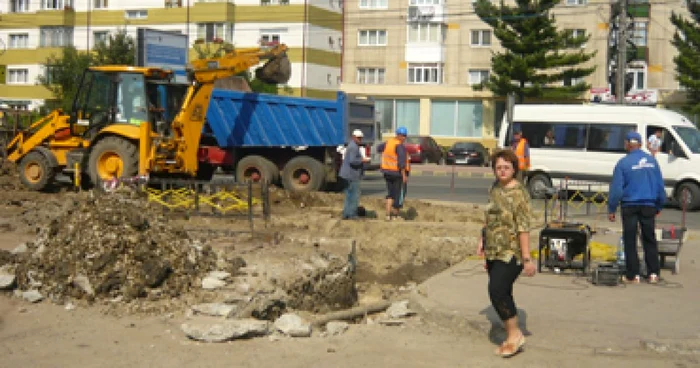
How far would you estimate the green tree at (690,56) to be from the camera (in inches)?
1683

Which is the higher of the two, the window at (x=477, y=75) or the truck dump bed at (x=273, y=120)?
the window at (x=477, y=75)

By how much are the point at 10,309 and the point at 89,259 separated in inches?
35.5

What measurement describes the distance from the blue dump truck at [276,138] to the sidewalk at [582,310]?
10510 millimetres

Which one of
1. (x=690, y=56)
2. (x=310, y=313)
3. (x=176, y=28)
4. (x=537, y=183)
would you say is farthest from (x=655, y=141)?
(x=176, y=28)

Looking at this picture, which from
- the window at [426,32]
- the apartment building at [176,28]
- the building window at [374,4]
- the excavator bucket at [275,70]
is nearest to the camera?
the excavator bucket at [275,70]

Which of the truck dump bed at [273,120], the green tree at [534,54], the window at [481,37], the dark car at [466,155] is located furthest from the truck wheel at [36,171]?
the window at [481,37]

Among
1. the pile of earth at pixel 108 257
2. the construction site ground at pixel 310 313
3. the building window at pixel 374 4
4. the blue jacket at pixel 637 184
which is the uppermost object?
the building window at pixel 374 4

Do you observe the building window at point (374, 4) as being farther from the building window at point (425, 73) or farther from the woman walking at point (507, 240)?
the woman walking at point (507, 240)

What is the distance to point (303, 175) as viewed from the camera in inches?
813

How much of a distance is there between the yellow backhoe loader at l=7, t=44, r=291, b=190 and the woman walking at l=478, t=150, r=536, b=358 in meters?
11.9

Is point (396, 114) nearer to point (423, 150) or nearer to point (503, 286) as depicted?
point (423, 150)

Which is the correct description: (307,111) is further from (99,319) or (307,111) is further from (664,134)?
(99,319)

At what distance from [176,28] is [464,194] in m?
36.4

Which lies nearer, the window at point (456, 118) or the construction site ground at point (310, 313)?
the construction site ground at point (310, 313)
